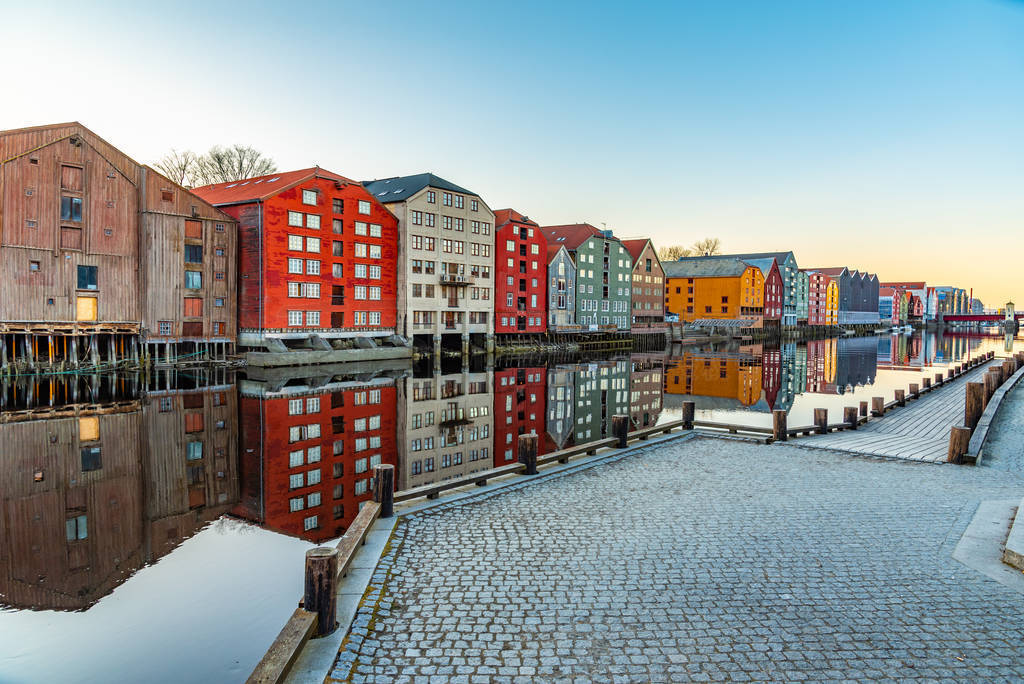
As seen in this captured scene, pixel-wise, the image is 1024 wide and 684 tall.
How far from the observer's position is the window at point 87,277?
40531 millimetres

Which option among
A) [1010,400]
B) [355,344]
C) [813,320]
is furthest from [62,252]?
[813,320]

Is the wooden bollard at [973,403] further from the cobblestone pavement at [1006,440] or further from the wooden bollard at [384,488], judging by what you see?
the wooden bollard at [384,488]

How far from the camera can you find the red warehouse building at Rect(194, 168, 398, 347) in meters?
48.3

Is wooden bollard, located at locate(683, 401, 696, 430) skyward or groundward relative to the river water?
skyward

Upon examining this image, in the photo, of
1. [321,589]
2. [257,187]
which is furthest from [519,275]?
[321,589]

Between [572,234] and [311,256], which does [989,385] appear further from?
[572,234]

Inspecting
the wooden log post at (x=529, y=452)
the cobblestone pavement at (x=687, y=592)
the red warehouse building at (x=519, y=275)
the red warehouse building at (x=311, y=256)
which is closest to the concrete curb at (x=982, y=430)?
the cobblestone pavement at (x=687, y=592)

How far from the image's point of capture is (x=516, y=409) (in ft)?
96.8

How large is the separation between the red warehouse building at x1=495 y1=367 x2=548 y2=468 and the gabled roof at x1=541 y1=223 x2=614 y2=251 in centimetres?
3777

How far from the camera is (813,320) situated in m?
144

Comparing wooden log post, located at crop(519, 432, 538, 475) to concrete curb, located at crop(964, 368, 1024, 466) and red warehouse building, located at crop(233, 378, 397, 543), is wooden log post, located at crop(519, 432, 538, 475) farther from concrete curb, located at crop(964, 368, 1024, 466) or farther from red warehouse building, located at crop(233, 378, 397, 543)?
concrete curb, located at crop(964, 368, 1024, 466)

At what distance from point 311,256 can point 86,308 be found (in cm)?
1619

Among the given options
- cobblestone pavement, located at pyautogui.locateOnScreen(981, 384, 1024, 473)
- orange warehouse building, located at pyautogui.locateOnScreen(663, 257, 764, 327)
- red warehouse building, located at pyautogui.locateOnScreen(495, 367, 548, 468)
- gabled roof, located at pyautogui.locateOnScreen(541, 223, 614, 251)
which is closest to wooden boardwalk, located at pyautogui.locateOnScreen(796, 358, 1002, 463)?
cobblestone pavement, located at pyautogui.locateOnScreen(981, 384, 1024, 473)

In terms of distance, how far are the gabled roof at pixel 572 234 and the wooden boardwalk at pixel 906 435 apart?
5749 centimetres
